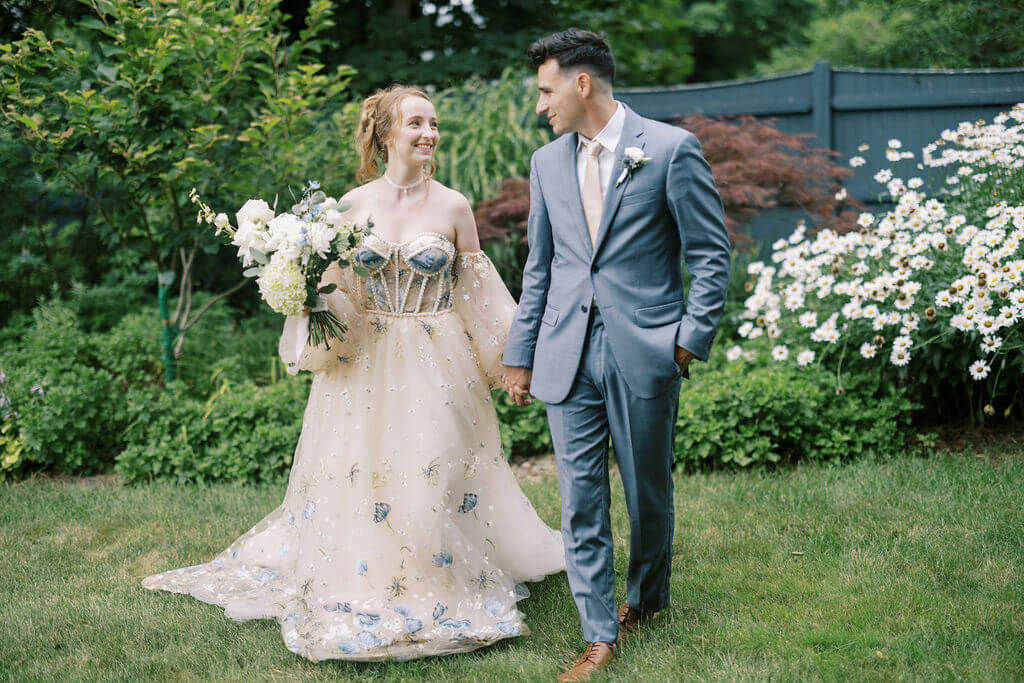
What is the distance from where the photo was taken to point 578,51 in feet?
9.86

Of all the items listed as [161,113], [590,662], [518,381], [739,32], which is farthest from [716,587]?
[739,32]

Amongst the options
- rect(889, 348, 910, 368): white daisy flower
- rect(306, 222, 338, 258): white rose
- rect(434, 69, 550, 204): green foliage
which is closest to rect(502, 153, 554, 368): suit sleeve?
rect(306, 222, 338, 258): white rose

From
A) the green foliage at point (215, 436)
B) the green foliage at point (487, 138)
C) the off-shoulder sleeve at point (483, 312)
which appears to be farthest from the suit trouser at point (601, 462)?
the green foliage at point (487, 138)

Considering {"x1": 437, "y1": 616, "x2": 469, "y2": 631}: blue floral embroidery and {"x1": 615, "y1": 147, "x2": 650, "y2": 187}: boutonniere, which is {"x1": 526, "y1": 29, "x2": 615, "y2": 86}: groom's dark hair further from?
{"x1": 437, "y1": 616, "x2": 469, "y2": 631}: blue floral embroidery

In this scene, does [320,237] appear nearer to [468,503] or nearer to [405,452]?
[405,452]

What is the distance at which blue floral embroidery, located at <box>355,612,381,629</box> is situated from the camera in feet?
10.8

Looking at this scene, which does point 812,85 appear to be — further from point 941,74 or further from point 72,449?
point 72,449

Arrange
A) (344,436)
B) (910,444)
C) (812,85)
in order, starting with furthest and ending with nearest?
1. (812,85)
2. (910,444)
3. (344,436)

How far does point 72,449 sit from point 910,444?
194 inches

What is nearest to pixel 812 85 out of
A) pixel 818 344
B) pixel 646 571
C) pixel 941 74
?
pixel 941 74

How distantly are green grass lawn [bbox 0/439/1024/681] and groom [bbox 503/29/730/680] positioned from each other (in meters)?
0.43

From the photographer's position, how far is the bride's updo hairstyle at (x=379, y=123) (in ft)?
11.9

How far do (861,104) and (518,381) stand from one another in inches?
224

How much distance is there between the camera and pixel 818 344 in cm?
558
